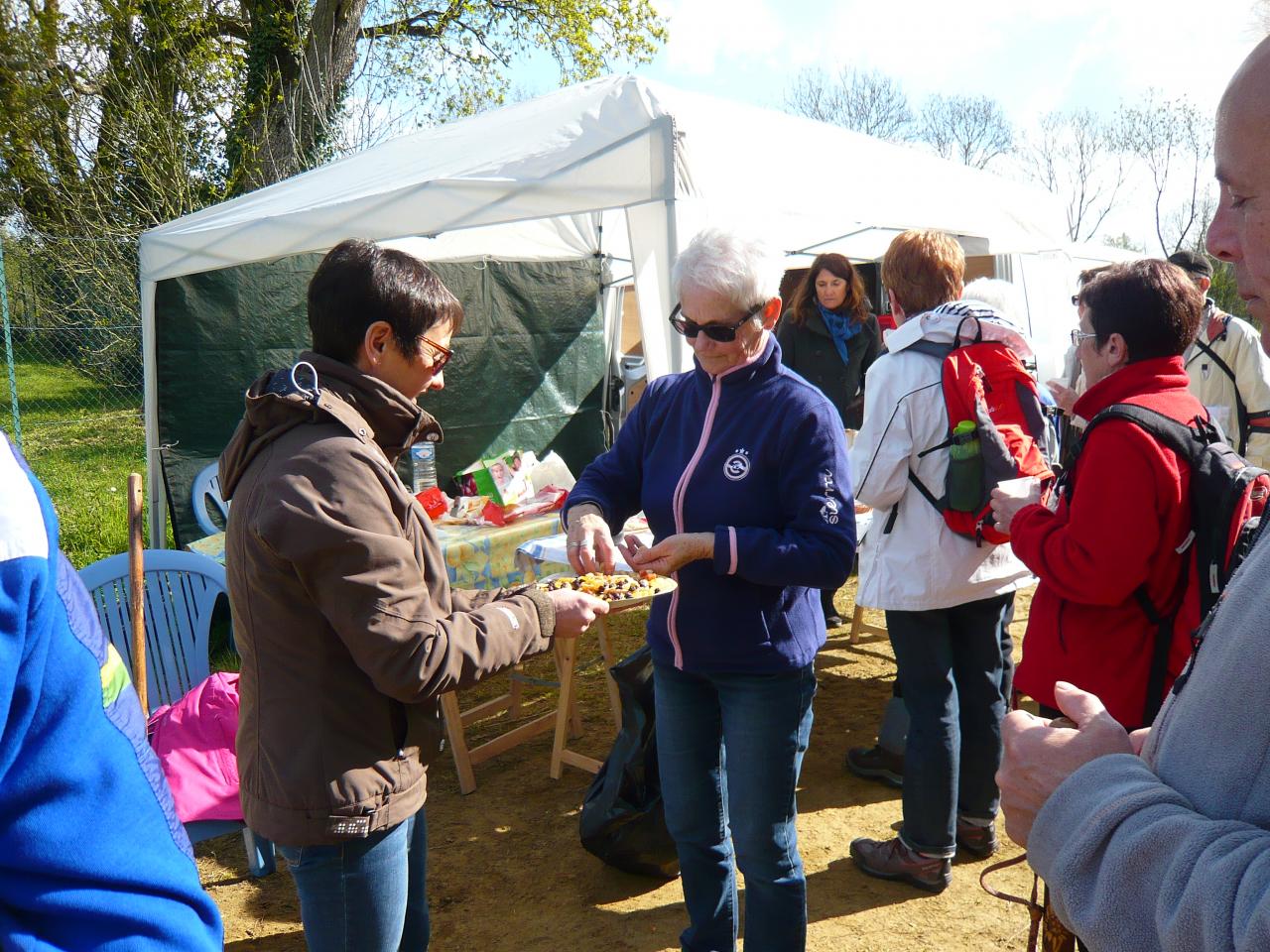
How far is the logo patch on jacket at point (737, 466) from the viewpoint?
7.20 feet

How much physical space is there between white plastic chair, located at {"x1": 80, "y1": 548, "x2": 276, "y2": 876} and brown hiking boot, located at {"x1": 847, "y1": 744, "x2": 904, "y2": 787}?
2664 mm

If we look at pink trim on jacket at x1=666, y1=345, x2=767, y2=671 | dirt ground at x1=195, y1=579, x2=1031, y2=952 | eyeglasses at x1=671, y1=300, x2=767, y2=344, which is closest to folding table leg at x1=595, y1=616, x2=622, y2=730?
dirt ground at x1=195, y1=579, x2=1031, y2=952

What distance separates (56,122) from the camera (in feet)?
30.5

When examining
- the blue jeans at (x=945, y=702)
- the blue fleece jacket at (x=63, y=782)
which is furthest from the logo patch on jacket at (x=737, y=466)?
the blue fleece jacket at (x=63, y=782)

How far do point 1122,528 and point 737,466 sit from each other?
83cm

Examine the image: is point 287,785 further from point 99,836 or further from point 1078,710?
point 1078,710

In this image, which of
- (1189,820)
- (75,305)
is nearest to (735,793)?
(1189,820)

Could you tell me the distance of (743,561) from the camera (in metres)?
2.07

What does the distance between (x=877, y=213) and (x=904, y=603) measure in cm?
235

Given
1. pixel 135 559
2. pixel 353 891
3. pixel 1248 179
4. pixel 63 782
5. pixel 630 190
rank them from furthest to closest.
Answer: pixel 630 190
pixel 135 559
pixel 353 891
pixel 1248 179
pixel 63 782

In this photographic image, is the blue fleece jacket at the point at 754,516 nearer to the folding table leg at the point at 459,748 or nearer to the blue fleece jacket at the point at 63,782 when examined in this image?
the blue fleece jacket at the point at 63,782

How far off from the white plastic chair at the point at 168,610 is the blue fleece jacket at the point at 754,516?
2.36 meters

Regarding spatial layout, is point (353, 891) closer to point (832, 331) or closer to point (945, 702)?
point (945, 702)

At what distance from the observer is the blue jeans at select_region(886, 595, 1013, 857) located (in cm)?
299
